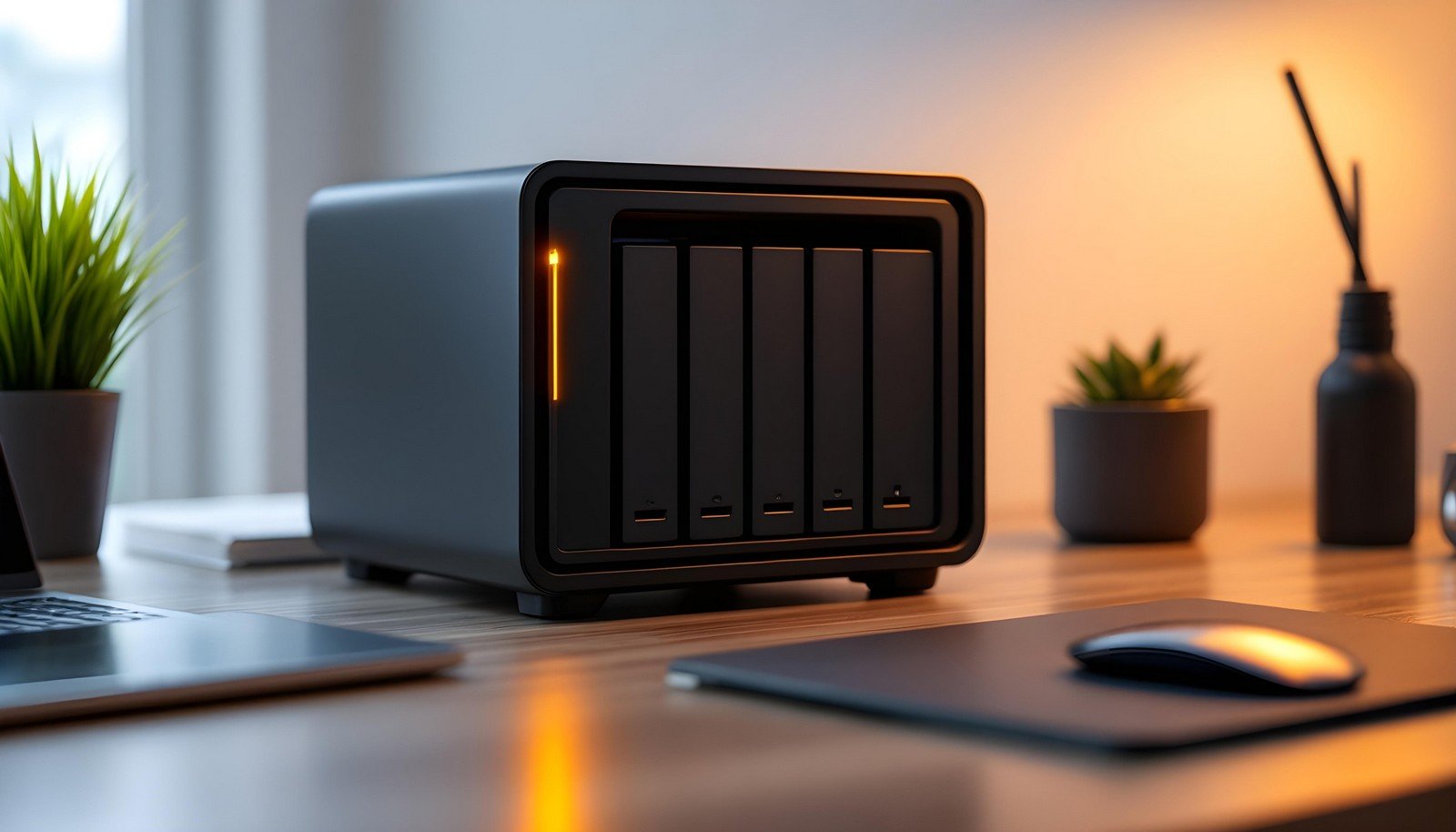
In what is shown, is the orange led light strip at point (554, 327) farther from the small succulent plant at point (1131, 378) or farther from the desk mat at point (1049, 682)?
the small succulent plant at point (1131, 378)

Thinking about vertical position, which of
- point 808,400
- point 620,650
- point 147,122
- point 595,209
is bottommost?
point 620,650

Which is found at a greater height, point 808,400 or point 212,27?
point 212,27

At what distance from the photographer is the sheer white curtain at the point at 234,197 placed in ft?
8.06

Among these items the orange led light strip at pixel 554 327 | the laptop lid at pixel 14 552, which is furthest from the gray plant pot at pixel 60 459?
the orange led light strip at pixel 554 327

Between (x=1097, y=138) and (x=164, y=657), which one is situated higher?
(x=1097, y=138)

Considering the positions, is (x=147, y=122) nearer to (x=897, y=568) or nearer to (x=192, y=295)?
(x=192, y=295)

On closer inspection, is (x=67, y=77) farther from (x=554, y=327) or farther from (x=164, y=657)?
(x=164, y=657)

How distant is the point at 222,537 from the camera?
1143 millimetres

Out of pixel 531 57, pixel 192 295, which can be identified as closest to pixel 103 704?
pixel 531 57

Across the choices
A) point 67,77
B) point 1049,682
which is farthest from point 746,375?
point 67,77

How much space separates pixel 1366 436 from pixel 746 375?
0.62 metres

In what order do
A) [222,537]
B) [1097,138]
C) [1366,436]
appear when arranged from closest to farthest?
[222,537] → [1366,436] → [1097,138]

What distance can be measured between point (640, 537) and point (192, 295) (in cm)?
179

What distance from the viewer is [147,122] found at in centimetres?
248
